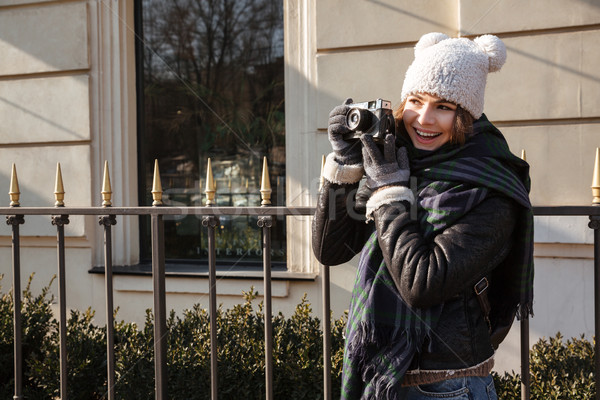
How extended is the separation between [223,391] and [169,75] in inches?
127

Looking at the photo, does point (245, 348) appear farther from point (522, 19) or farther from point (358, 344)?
point (522, 19)

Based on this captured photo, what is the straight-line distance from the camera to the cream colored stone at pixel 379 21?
416 cm

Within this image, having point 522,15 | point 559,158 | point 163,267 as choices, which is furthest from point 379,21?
point 163,267

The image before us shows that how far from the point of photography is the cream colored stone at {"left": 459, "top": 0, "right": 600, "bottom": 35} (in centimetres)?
389

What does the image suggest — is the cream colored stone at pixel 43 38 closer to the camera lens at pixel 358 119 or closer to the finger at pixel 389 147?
the camera lens at pixel 358 119

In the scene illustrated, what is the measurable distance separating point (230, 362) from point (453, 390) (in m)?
1.72

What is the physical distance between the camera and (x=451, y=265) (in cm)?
142

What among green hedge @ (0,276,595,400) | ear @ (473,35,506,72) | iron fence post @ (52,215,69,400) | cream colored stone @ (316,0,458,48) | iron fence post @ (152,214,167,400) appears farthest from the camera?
cream colored stone @ (316,0,458,48)

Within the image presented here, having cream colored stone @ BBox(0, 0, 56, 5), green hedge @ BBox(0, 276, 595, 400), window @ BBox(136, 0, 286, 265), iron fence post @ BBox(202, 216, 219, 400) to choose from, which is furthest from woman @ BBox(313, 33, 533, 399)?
cream colored stone @ BBox(0, 0, 56, 5)

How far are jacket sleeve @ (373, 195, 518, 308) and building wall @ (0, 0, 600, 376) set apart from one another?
275cm

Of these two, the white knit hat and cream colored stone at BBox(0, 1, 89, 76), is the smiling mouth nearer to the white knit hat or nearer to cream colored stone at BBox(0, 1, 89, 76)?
the white knit hat

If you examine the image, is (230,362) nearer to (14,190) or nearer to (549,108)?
(14,190)

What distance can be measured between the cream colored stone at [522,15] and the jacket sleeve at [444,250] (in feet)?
9.49

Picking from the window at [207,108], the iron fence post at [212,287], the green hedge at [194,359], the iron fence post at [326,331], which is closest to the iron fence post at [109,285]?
the green hedge at [194,359]
